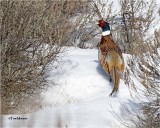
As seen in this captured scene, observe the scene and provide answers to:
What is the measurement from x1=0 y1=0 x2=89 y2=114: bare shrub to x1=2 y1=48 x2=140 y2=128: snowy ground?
28 cm

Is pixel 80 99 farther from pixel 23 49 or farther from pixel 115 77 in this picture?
pixel 23 49

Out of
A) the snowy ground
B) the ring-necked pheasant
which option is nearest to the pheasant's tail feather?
the ring-necked pheasant

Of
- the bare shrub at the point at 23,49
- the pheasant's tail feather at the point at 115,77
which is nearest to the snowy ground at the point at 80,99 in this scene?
the pheasant's tail feather at the point at 115,77

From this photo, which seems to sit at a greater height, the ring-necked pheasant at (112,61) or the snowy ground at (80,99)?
the ring-necked pheasant at (112,61)

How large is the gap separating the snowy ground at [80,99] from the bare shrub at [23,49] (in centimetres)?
28

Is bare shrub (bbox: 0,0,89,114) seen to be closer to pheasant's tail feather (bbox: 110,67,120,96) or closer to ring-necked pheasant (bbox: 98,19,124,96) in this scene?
ring-necked pheasant (bbox: 98,19,124,96)

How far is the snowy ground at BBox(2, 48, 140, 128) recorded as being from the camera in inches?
227

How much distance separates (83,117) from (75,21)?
4.21m

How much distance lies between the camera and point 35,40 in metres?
7.21

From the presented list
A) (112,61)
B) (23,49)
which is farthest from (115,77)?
(23,49)

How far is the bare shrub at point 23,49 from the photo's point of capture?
6.82 meters

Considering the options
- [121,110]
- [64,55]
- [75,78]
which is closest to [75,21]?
[64,55]

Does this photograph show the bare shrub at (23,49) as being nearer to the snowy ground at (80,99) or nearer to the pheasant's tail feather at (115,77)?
the snowy ground at (80,99)

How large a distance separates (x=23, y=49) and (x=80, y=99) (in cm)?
106
